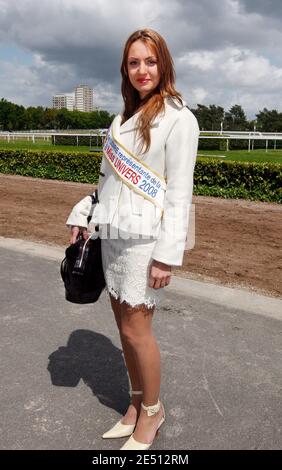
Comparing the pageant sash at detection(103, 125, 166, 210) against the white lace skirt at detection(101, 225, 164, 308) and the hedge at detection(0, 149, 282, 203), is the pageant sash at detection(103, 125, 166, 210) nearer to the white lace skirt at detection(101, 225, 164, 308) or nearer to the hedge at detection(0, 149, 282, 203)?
the white lace skirt at detection(101, 225, 164, 308)

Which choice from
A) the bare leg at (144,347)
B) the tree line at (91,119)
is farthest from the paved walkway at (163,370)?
the tree line at (91,119)

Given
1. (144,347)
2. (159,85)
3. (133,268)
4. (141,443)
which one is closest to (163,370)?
(141,443)

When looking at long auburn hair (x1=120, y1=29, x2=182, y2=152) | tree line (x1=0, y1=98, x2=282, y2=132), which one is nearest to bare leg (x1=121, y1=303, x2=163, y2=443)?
long auburn hair (x1=120, y1=29, x2=182, y2=152)

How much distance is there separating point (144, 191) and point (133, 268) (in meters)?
0.39

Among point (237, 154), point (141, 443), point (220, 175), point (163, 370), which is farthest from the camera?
point (237, 154)

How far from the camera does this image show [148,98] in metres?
2.21

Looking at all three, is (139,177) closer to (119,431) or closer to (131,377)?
(131,377)

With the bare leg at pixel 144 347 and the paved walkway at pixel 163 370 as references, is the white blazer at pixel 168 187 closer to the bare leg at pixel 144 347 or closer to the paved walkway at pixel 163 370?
the bare leg at pixel 144 347

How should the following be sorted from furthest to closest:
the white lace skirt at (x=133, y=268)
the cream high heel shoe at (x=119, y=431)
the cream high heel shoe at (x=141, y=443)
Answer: the cream high heel shoe at (x=119, y=431) < the cream high heel shoe at (x=141, y=443) < the white lace skirt at (x=133, y=268)

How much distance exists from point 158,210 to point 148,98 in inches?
22.6

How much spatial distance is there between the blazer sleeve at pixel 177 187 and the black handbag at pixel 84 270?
1.61 feet

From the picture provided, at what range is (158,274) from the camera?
2.12m

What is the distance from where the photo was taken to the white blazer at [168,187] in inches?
80.0

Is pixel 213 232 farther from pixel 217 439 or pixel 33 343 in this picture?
pixel 217 439
